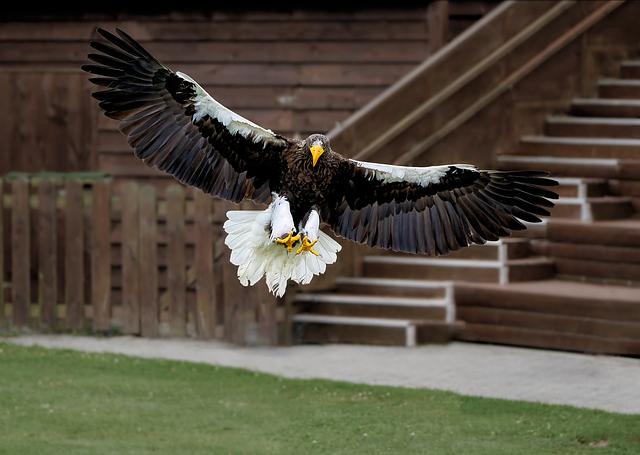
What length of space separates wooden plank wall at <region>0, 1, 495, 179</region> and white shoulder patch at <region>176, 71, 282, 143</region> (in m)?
5.97

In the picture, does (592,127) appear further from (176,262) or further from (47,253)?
(47,253)

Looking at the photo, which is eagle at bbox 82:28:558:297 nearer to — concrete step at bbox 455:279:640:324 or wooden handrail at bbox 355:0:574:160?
concrete step at bbox 455:279:640:324

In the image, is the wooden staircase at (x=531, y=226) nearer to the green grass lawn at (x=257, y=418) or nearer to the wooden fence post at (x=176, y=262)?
the wooden fence post at (x=176, y=262)

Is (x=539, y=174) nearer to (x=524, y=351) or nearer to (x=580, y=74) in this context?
(x=524, y=351)

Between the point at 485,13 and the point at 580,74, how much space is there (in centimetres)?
109

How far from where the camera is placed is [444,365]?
432 inches

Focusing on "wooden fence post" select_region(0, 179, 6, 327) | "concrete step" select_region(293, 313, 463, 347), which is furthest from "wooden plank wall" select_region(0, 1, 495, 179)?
"concrete step" select_region(293, 313, 463, 347)

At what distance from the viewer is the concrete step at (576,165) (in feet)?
42.2

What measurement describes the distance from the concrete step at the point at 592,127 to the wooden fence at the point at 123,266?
3440 millimetres

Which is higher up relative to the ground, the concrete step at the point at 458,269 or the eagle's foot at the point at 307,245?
the eagle's foot at the point at 307,245

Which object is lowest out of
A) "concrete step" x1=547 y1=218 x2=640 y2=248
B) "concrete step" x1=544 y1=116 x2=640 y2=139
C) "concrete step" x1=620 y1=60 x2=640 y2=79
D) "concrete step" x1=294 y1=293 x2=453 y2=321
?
"concrete step" x1=294 y1=293 x2=453 y2=321

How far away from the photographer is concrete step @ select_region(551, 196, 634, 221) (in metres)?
12.4

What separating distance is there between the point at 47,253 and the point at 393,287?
8.92 feet

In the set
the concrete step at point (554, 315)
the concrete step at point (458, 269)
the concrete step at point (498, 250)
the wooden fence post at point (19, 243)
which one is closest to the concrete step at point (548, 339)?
the concrete step at point (554, 315)
